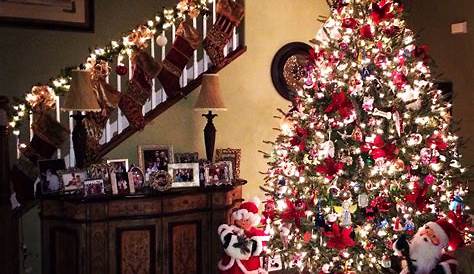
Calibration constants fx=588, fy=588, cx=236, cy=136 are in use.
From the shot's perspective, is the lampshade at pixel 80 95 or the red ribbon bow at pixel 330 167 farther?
the lampshade at pixel 80 95

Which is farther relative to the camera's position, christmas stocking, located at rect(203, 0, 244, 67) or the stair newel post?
christmas stocking, located at rect(203, 0, 244, 67)

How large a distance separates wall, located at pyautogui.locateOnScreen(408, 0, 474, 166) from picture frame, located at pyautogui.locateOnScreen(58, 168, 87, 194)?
372cm

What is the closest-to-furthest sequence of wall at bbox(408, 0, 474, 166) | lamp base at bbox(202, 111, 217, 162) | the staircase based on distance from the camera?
the staircase → lamp base at bbox(202, 111, 217, 162) → wall at bbox(408, 0, 474, 166)

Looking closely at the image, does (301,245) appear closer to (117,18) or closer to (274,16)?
(274,16)

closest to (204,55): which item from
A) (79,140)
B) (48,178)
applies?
(79,140)

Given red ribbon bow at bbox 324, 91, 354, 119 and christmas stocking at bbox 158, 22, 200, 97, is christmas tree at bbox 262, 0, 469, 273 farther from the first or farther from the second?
christmas stocking at bbox 158, 22, 200, 97

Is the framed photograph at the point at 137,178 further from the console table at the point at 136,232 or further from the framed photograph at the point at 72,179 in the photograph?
the framed photograph at the point at 72,179

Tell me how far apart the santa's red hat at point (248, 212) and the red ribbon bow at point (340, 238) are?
2.60 ft

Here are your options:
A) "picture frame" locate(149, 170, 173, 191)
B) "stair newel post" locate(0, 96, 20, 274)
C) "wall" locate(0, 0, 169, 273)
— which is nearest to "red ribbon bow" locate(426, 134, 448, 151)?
"picture frame" locate(149, 170, 173, 191)

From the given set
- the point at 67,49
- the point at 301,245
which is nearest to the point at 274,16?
the point at 67,49

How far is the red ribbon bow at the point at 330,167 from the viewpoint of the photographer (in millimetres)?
4090

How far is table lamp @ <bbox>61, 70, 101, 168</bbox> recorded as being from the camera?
440 cm

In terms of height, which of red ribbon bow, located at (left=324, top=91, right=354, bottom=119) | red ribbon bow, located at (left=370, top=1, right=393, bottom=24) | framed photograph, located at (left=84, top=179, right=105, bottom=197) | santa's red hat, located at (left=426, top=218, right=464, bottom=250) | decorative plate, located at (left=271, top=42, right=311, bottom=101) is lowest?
santa's red hat, located at (left=426, top=218, right=464, bottom=250)

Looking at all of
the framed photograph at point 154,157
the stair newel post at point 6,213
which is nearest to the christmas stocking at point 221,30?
the framed photograph at point 154,157
